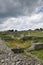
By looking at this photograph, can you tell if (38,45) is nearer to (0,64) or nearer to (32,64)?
(0,64)

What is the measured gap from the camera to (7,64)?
46.9ft

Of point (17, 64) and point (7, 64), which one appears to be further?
point (7, 64)

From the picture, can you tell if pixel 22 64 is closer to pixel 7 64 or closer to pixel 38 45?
pixel 7 64

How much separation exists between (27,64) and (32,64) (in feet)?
1.15

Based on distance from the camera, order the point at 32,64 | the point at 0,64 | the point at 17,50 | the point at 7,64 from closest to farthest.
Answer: the point at 32,64, the point at 7,64, the point at 0,64, the point at 17,50

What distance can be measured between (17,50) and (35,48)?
287 cm

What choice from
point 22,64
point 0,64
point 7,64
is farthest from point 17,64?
point 0,64

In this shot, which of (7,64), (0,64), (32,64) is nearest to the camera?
(32,64)

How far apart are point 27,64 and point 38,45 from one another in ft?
58.7

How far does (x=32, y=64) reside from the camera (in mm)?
12219

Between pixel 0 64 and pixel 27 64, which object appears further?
pixel 0 64

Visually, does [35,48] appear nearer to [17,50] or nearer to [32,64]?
[17,50]

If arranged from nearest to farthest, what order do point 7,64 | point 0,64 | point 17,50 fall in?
point 7,64 < point 0,64 < point 17,50

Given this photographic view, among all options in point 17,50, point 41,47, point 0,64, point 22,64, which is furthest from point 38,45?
point 22,64
